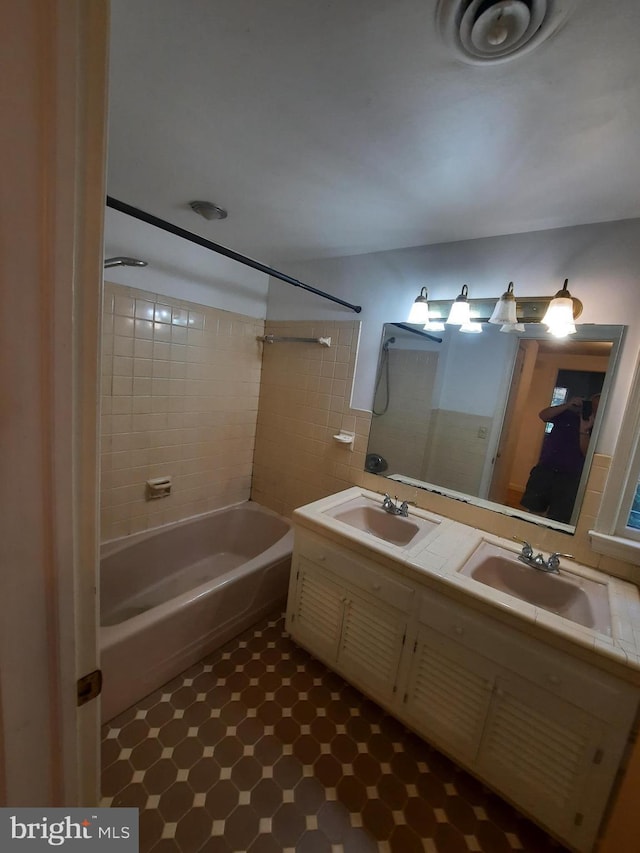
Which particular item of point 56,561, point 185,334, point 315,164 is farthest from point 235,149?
point 56,561

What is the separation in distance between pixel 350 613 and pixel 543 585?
83 cm

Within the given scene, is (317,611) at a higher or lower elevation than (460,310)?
lower

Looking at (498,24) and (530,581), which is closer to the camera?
(498,24)

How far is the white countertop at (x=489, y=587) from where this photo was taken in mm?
988

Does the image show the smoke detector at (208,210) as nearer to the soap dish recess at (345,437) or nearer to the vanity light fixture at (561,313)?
the soap dish recess at (345,437)

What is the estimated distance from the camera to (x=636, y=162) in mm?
997

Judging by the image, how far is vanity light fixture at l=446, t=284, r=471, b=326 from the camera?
1565mm

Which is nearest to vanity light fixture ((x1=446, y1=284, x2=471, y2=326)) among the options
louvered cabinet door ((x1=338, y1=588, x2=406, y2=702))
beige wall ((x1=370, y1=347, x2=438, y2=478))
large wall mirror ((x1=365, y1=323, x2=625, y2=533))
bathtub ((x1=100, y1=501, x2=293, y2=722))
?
large wall mirror ((x1=365, y1=323, x2=625, y2=533))

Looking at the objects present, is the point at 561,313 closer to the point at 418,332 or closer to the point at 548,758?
the point at 418,332

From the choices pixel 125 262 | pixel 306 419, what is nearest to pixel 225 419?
pixel 306 419

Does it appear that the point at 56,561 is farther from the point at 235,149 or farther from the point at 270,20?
the point at 235,149

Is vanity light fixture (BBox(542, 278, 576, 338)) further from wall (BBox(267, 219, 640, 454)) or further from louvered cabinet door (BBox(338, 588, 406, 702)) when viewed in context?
louvered cabinet door (BBox(338, 588, 406, 702))

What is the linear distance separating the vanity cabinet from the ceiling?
150 cm

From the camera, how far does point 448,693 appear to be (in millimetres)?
1248
